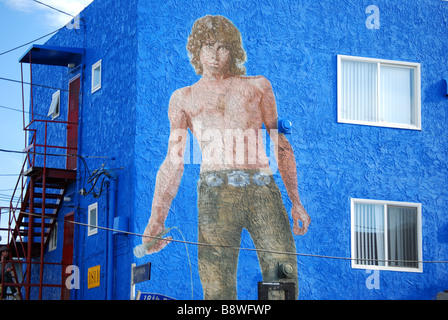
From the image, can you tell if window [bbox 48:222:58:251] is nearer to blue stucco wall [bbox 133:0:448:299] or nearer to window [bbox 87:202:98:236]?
window [bbox 87:202:98:236]

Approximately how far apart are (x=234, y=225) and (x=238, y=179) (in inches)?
42.9

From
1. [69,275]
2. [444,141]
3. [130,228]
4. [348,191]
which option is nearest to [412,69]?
[444,141]

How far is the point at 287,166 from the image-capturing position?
69.6ft

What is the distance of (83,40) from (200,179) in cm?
647

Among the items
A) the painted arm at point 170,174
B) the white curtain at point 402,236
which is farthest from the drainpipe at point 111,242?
the white curtain at point 402,236

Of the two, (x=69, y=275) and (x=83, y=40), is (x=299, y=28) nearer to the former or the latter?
(x=83, y=40)

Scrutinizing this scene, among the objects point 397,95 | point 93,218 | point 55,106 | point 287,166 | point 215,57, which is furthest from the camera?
point 55,106

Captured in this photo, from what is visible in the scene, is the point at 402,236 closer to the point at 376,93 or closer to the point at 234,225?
the point at 376,93

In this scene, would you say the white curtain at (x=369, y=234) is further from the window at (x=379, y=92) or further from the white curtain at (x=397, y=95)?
the white curtain at (x=397, y=95)

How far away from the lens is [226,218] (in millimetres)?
20609

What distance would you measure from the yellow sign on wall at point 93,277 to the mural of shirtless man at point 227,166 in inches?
83.0

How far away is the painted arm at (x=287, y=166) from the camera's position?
21.1 meters

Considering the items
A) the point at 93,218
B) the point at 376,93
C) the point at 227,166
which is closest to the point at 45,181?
the point at 93,218

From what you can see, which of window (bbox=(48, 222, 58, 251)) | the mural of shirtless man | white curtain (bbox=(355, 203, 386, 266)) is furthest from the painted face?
window (bbox=(48, 222, 58, 251))
